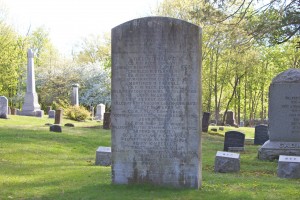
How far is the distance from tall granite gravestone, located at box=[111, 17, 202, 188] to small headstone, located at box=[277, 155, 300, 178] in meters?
3.12

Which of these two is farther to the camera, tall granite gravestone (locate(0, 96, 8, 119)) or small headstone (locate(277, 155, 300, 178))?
tall granite gravestone (locate(0, 96, 8, 119))

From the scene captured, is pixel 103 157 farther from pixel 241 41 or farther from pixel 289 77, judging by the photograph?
pixel 241 41

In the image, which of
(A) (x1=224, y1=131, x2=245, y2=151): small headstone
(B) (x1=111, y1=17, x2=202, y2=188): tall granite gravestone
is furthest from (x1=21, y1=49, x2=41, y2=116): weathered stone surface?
(B) (x1=111, y1=17, x2=202, y2=188): tall granite gravestone

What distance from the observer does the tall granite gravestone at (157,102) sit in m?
7.84

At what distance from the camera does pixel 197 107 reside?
7812mm

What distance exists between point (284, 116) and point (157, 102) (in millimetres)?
7242

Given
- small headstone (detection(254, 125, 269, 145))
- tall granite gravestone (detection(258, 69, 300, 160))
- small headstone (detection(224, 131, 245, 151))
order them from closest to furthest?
tall granite gravestone (detection(258, 69, 300, 160))
small headstone (detection(224, 131, 245, 151))
small headstone (detection(254, 125, 269, 145))

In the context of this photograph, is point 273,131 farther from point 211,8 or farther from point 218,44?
point 218,44

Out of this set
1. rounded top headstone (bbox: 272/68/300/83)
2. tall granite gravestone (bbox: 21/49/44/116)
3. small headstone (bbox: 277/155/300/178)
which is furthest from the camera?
tall granite gravestone (bbox: 21/49/44/116)

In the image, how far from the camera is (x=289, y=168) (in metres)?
10.2

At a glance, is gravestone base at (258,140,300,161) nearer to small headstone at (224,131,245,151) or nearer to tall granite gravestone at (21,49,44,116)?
small headstone at (224,131,245,151)

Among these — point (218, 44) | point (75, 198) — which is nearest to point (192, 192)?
point (75, 198)

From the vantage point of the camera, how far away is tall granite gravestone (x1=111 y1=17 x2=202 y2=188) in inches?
309

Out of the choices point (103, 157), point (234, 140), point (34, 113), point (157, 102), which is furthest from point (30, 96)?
point (157, 102)
